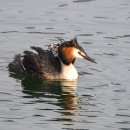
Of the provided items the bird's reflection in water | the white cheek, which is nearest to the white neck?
the bird's reflection in water

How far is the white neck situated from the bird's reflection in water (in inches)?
7.3

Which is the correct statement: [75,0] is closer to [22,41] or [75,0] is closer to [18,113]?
[22,41]

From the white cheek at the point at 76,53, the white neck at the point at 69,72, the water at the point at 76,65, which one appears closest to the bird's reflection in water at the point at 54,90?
the water at the point at 76,65

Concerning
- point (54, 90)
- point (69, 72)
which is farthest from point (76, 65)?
point (54, 90)

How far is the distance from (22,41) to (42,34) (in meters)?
0.90

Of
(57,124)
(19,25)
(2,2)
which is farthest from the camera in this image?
(2,2)

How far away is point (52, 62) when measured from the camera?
21359 millimetres

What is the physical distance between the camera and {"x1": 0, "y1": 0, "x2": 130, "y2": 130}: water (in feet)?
56.9

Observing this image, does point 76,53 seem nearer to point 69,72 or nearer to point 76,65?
point 69,72

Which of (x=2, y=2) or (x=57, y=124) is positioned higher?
(x=2, y=2)

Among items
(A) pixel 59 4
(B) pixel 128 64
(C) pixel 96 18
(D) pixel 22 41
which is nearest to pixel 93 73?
(B) pixel 128 64

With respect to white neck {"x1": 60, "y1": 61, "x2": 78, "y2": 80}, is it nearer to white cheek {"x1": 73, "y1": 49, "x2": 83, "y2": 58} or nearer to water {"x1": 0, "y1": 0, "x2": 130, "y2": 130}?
water {"x1": 0, "y1": 0, "x2": 130, "y2": 130}

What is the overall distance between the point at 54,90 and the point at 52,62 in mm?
1532

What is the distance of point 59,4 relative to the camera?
27.5m
